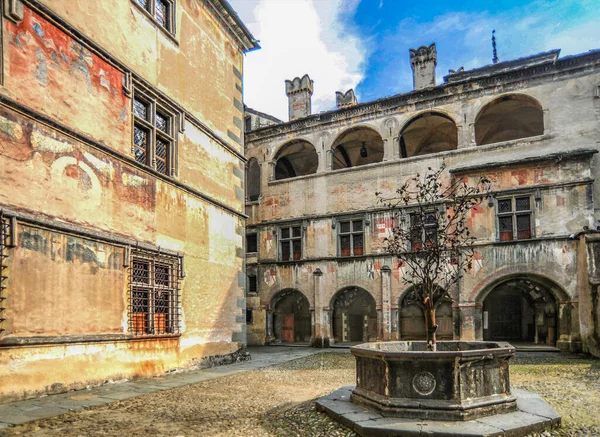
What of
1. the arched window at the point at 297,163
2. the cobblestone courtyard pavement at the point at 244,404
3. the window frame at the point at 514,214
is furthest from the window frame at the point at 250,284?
the window frame at the point at 514,214

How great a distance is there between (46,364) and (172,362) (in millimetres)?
3487

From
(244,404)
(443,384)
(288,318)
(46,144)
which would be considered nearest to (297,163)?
(288,318)

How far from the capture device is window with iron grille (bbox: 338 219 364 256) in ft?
Result: 63.7

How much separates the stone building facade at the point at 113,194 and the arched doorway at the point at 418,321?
29.2 ft

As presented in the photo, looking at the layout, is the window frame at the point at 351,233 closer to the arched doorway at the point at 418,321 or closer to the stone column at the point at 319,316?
the stone column at the point at 319,316

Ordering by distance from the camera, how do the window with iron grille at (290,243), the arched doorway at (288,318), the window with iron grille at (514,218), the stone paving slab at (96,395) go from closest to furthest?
1. the stone paving slab at (96,395)
2. the window with iron grille at (514,218)
3. the window with iron grille at (290,243)
4. the arched doorway at (288,318)

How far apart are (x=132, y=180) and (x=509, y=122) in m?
17.3

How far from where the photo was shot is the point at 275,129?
71.5ft

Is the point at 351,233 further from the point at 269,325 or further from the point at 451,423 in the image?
the point at 451,423

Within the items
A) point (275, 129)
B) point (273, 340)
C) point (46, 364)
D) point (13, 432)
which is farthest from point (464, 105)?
point (13, 432)

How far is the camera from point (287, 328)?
21312 millimetres

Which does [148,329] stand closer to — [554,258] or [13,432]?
[13,432]

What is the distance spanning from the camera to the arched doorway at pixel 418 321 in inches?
765

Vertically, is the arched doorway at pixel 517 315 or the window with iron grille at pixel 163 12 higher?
the window with iron grille at pixel 163 12
